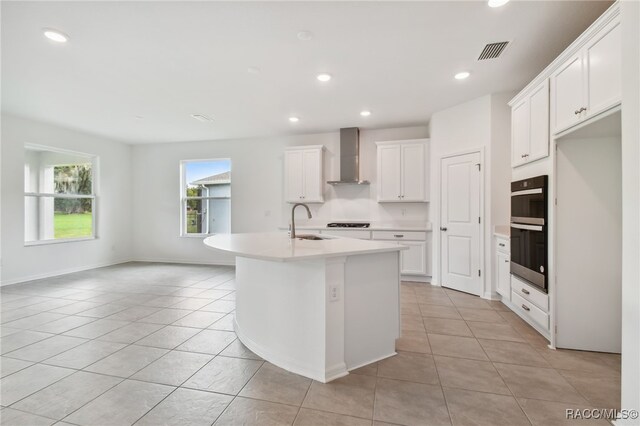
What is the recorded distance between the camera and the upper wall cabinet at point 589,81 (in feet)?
5.87

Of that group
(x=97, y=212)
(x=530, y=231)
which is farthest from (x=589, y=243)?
(x=97, y=212)

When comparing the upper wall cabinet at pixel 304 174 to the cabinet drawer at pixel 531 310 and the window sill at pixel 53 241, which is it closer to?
the cabinet drawer at pixel 531 310

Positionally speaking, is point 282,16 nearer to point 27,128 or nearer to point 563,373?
point 563,373

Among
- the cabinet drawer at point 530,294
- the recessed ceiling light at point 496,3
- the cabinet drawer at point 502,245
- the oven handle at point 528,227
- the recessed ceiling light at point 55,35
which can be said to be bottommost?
the cabinet drawer at point 530,294

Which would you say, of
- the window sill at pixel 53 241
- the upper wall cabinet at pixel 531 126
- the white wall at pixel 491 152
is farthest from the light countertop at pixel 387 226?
the window sill at pixel 53 241

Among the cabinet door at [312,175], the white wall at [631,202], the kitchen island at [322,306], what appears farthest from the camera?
the cabinet door at [312,175]

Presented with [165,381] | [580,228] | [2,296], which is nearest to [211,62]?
[165,381]

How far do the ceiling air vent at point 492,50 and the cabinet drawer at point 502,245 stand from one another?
201 cm

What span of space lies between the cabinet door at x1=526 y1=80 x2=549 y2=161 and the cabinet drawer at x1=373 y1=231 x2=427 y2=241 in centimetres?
215

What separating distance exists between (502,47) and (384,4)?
1.38 meters

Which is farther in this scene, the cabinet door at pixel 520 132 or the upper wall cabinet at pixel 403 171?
the upper wall cabinet at pixel 403 171

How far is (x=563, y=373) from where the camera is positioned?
6.73 ft

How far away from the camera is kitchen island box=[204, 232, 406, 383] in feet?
6.43

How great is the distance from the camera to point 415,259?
471 cm
